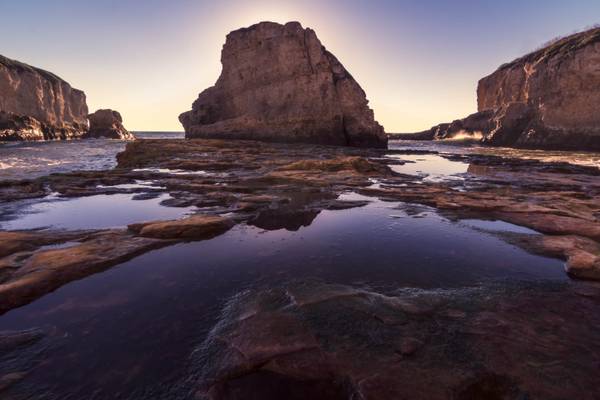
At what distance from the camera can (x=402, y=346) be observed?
2717 mm

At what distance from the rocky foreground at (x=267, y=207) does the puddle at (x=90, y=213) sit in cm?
57

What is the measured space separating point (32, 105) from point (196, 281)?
336 feet

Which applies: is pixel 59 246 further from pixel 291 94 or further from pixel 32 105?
pixel 32 105

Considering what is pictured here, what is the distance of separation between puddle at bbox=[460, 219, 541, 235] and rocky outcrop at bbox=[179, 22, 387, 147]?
37.5m

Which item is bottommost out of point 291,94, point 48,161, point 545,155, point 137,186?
point 137,186

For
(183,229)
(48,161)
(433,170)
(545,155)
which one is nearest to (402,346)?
(183,229)

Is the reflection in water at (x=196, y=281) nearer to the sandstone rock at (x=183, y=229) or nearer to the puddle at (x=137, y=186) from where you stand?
the sandstone rock at (x=183, y=229)

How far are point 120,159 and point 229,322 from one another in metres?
21.6

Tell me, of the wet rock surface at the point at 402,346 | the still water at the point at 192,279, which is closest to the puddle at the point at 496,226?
the still water at the point at 192,279

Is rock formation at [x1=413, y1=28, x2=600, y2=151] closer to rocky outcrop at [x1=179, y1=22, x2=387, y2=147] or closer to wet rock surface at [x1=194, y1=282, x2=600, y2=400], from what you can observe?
rocky outcrop at [x1=179, y1=22, x2=387, y2=147]

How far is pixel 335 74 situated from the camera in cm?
4466

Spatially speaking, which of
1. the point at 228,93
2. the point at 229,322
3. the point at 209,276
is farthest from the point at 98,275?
the point at 228,93

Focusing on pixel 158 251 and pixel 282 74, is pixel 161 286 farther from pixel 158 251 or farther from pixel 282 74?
pixel 282 74

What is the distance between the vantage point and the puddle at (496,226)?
6.28 m
